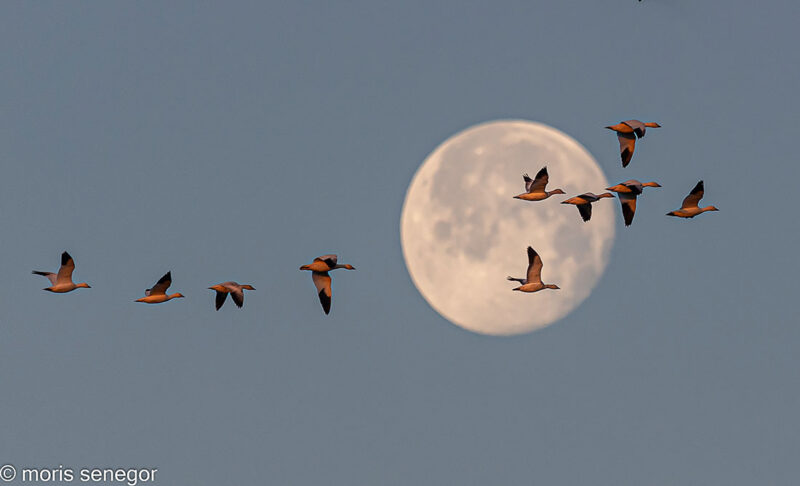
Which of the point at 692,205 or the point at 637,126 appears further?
the point at 692,205

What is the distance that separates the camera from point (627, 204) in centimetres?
8156

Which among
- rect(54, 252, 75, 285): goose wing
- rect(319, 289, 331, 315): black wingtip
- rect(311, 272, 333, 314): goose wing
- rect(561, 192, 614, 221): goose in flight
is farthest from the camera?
rect(54, 252, 75, 285): goose wing

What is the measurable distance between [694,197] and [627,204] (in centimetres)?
391

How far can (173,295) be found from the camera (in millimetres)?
88312

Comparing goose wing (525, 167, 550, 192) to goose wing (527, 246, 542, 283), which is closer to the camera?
goose wing (525, 167, 550, 192)

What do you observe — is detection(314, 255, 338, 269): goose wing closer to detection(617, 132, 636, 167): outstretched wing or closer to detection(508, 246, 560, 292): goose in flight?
detection(508, 246, 560, 292): goose in flight

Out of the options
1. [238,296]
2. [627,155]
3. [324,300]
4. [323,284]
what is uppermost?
[627,155]

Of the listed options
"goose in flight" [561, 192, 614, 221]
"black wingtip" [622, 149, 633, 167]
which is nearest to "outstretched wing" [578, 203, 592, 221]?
"goose in flight" [561, 192, 614, 221]

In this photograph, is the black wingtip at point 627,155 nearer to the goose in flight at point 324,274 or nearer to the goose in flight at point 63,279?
the goose in flight at point 324,274

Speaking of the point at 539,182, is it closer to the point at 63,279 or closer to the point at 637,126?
the point at 637,126

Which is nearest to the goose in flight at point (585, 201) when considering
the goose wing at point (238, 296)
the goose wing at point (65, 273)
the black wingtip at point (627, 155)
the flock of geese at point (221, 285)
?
the black wingtip at point (627, 155)

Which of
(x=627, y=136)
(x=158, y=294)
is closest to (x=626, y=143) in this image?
(x=627, y=136)

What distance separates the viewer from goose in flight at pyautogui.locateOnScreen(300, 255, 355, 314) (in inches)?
3167

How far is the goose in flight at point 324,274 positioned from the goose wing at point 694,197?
1652 centimetres
